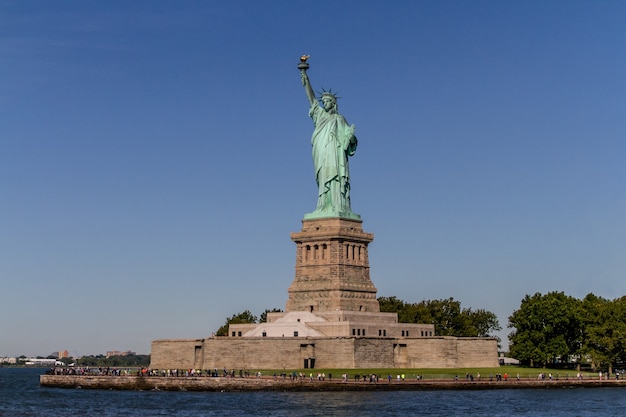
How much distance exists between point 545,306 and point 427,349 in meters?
14.7

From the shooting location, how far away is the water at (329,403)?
73.8 m

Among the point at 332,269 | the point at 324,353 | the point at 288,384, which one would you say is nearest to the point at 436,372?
the point at 324,353

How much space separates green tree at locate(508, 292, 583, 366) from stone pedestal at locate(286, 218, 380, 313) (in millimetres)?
14825

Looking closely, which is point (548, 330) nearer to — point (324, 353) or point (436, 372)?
point (436, 372)

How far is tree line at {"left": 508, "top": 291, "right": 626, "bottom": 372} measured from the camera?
105062mm

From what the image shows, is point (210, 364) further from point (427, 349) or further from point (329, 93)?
point (329, 93)

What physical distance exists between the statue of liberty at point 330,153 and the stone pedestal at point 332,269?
1.90m

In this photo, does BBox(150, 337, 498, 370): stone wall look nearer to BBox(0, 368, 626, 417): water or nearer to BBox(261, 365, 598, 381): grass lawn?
BBox(261, 365, 598, 381): grass lawn

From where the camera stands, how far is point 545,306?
357ft

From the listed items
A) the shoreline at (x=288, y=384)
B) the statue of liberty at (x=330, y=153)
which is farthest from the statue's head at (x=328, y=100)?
the shoreline at (x=288, y=384)

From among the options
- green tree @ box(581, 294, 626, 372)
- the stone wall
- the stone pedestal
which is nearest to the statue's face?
the stone pedestal

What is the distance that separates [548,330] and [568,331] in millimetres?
2408

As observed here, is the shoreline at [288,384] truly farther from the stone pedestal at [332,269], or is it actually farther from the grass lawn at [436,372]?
the stone pedestal at [332,269]

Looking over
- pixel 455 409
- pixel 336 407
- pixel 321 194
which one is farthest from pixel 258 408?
pixel 321 194
